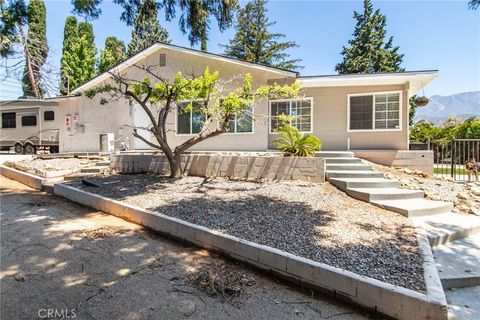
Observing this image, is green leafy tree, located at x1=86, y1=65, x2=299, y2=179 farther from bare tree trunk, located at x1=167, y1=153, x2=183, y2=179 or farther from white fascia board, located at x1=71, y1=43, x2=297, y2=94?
white fascia board, located at x1=71, y1=43, x2=297, y2=94

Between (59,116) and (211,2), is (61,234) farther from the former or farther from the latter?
(59,116)

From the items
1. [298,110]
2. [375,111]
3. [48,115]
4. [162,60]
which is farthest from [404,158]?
[48,115]

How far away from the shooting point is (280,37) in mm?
29703

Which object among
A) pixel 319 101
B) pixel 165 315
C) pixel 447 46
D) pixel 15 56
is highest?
pixel 447 46

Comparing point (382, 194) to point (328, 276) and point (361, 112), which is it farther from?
point (361, 112)

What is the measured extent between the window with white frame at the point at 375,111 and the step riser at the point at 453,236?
607cm

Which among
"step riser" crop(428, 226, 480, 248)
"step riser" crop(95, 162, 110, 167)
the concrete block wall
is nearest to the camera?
"step riser" crop(428, 226, 480, 248)

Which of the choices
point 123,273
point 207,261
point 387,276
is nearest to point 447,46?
point 387,276

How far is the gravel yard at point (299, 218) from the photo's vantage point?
11.4ft

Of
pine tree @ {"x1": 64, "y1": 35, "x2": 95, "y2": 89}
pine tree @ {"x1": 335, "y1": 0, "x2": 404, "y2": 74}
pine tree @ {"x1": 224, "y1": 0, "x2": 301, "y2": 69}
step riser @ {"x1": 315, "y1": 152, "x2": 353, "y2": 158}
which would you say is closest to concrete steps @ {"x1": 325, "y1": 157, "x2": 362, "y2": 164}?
step riser @ {"x1": 315, "y1": 152, "x2": 353, "y2": 158}

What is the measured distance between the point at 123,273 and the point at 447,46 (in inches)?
503

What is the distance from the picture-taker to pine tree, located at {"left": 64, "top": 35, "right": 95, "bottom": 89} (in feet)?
86.7

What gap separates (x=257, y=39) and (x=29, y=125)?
21192 millimetres

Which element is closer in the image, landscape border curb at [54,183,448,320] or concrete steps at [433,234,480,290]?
landscape border curb at [54,183,448,320]
